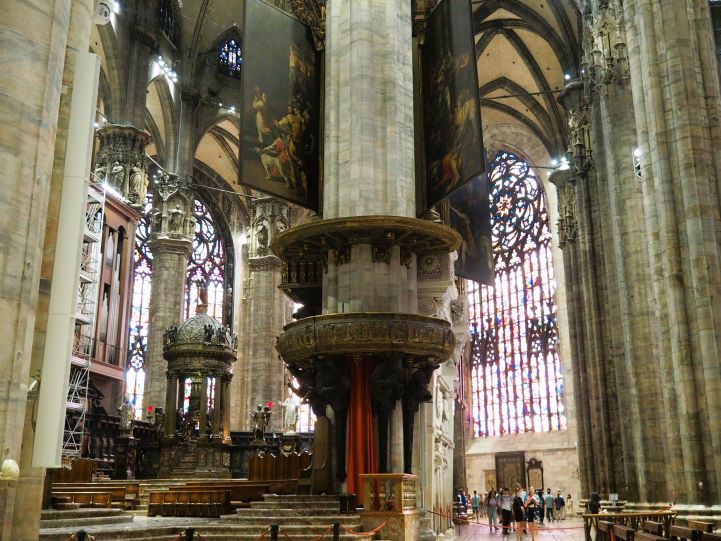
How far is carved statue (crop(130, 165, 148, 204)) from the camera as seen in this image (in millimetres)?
24859

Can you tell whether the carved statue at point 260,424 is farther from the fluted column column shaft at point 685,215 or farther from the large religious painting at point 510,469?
the fluted column column shaft at point 685,215

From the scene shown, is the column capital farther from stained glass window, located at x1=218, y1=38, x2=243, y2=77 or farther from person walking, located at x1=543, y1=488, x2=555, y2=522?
person walking, located at x1=543, y1=488, x2=555, y2=522

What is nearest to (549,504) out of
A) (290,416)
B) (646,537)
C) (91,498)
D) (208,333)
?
(290,416)

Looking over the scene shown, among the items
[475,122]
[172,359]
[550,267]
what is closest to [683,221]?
[475,122]

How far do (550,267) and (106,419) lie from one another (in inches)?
846

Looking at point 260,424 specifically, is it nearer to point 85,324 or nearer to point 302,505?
point 85,324

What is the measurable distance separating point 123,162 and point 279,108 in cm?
1169

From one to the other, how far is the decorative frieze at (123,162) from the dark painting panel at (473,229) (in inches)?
468

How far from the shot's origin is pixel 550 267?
34.9m

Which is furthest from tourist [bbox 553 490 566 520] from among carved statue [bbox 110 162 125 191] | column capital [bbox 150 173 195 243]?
carved statue [bbox 110 162 125 191]

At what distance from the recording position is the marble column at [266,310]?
2869 centimetres

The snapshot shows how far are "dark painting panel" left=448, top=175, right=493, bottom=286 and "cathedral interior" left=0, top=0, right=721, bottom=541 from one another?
0.09m

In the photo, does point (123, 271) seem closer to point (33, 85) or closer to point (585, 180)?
point (585, 180)

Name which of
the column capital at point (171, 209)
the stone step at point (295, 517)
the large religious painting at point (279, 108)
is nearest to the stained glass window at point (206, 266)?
the column capital at point (171, 209)
